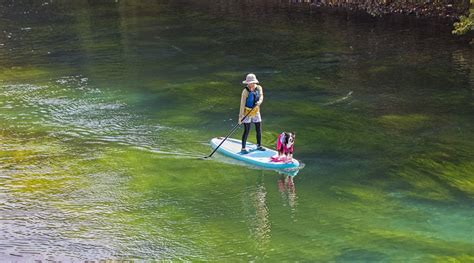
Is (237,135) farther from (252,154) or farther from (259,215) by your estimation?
(259,215)

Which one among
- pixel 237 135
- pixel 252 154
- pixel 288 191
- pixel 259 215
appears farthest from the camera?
pixel 237 135

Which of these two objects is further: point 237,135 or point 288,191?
point 237,135

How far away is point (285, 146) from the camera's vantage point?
62.2 feet

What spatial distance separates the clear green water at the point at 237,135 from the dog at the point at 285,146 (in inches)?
23.3

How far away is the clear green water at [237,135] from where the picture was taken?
15445mm

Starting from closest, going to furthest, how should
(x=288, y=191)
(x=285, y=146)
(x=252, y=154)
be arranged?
(x=288, y=191), (x=285, y=146), (x=252, y=154)

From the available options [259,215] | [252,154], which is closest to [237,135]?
[252,154]

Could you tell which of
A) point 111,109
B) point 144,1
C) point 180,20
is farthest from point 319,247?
point 144,1

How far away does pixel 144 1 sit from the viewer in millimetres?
55344

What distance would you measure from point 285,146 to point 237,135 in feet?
14.0

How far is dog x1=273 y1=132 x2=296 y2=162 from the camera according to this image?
18.8 m

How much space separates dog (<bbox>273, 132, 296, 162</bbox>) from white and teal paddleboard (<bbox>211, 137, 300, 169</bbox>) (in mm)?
170

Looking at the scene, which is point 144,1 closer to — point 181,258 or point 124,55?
point 124,55

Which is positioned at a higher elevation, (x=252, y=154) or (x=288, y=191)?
(x=252, y=154)
